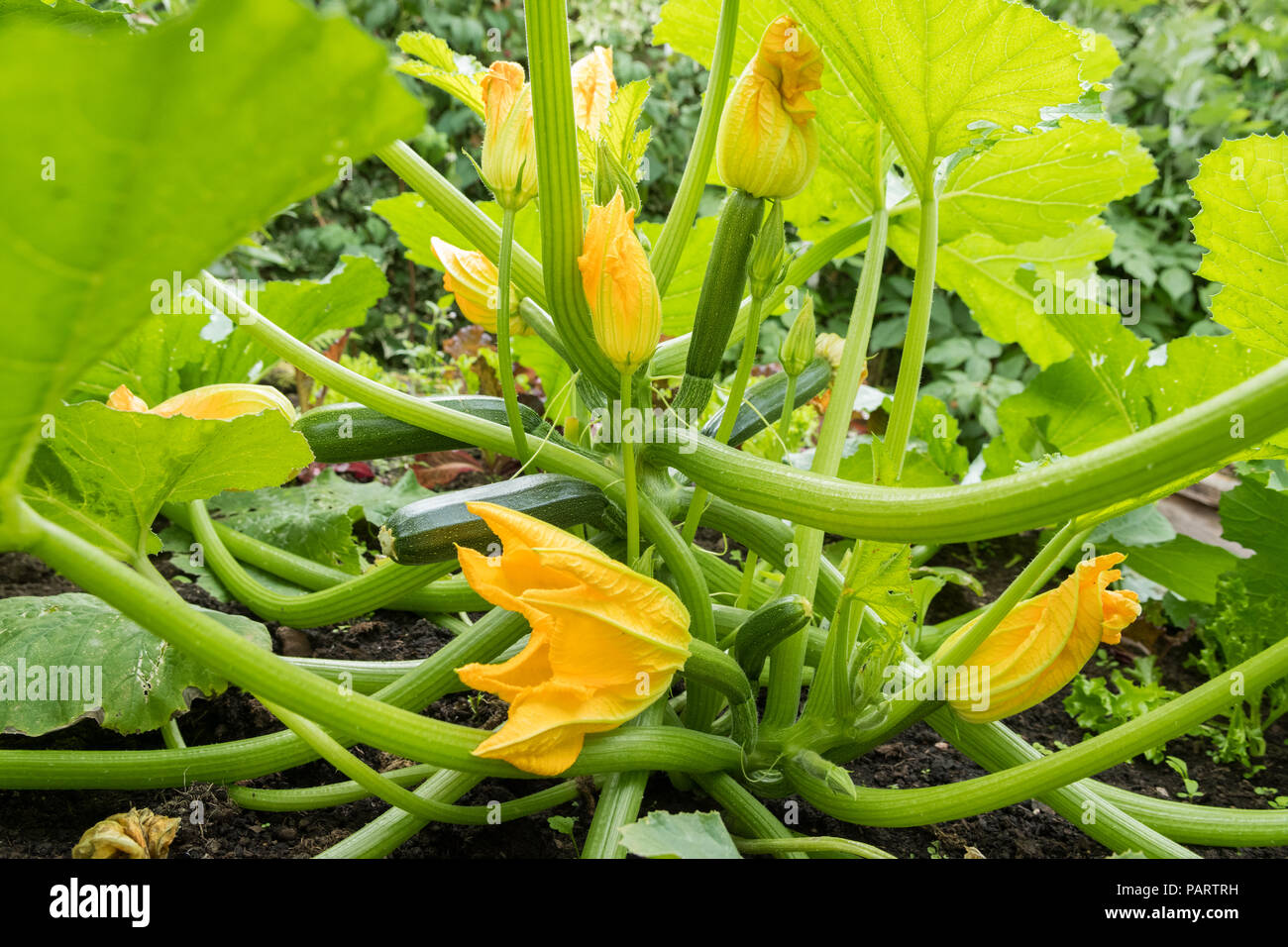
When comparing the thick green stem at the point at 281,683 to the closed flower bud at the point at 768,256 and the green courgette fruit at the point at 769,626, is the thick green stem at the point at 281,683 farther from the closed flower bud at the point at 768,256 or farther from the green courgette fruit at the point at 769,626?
the closed flower bud at the point at 768,256

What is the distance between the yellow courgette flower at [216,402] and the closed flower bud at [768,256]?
583 mm

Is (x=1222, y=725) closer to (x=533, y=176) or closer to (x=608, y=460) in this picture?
(x=608, y=460)

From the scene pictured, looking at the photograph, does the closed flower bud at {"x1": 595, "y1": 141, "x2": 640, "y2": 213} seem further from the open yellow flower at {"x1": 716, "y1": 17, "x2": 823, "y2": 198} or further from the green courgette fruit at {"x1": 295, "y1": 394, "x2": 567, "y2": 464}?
the green courgette fruit at {"x1": 295, "y1": 394, "x2": 567, "y2": 464}

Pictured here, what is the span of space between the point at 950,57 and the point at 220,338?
126cm

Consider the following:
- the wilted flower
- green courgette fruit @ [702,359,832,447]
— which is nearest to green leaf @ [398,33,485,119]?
green courgette fruit @ [702,359,832,447]

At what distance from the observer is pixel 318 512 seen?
1.53 m

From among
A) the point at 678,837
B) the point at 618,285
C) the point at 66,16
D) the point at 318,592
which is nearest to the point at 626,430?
the point at 618,285

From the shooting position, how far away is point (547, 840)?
3.41ft

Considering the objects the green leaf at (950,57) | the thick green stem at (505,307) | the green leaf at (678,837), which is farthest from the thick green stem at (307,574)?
the green leaf at (950,57)

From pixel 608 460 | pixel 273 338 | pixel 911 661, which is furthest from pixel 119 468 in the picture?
pixel 911 661

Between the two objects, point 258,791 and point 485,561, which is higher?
point 485,561

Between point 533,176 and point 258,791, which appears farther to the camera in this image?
point 258,791

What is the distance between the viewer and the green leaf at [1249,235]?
0.98 metres

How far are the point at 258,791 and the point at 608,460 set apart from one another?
0.55m
